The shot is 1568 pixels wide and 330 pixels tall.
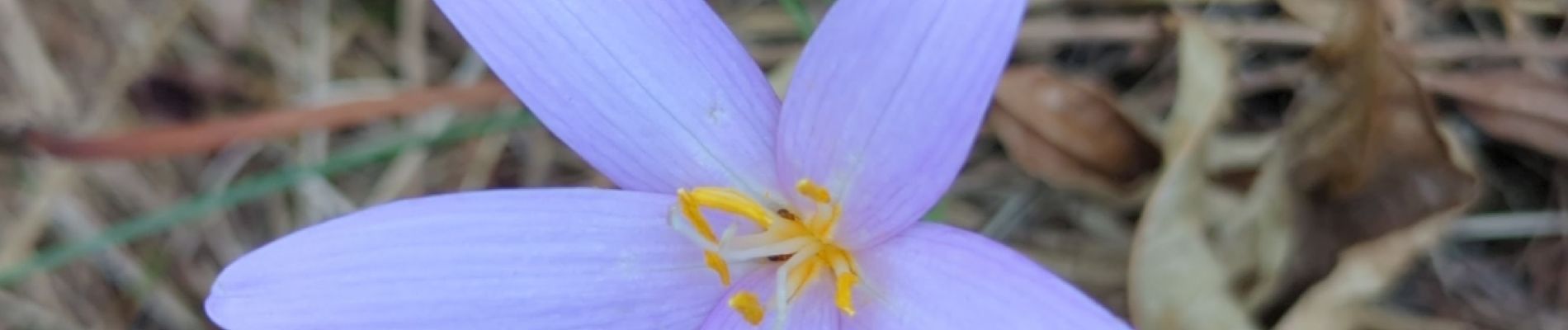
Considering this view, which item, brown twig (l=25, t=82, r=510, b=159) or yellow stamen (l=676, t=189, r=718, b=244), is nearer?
yellow stamen (l=676, t=189, r=718, b=244)

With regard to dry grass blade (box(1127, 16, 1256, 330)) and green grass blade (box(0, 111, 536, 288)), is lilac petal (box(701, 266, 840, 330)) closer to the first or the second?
dry grass blade (box(1127, 16, 1256, 330))

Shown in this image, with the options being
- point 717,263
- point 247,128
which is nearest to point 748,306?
point 717,263

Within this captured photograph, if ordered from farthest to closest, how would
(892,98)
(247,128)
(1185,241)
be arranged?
1. (247,128)
2. (1185,241)
3. (892,98)

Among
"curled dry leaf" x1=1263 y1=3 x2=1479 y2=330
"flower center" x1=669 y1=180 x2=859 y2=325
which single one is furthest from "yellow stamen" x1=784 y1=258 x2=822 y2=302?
"curled dry leaf" x1=1263 y1=3 x2=1479 y2=330

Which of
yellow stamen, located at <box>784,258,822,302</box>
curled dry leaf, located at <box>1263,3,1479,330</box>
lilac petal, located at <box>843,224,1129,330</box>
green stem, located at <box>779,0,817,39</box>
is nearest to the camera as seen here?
lilac petal, located at <box>843,224,1129,330</box>

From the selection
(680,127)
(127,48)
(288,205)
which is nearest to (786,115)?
(680,127)

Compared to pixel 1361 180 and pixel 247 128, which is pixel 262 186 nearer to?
pixel 247 128
